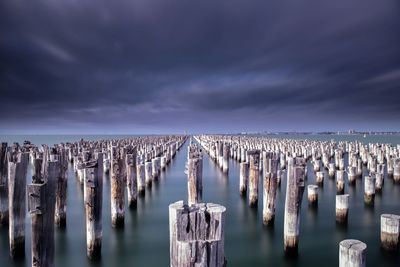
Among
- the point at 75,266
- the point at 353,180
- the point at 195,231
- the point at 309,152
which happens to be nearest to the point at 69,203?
the point at 75,266

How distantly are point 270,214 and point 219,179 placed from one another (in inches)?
427

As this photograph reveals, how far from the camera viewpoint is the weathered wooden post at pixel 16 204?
7.04 meters

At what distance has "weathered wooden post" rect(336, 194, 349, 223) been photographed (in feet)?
30.3

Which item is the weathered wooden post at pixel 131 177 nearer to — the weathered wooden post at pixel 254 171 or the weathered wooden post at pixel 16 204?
the weathered wooden post at pixel 16 204

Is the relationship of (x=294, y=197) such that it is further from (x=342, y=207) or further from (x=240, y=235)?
(x=342, y=207)

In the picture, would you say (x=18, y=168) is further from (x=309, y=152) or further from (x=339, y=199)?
(x=309, y=152)

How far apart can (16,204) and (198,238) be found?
18.9 ft

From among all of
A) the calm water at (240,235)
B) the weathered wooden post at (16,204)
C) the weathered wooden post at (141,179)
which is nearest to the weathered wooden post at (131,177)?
the calm water at (240,235)

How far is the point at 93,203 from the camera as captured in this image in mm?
6711

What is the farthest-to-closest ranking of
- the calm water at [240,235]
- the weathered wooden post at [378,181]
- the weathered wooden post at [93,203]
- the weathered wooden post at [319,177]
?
1. the weathered wooden post at [319,177]
2. the weathered wooden post at [378,181]
3. the calm water at [240,235]
4. the weathered wooden post at [93,203]

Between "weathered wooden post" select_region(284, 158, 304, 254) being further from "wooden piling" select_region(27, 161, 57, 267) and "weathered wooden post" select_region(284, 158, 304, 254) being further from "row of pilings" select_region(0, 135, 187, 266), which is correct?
"wooden piling" select_region(27, 161, 57, 267)

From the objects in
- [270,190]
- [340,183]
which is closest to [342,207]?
[270,190]

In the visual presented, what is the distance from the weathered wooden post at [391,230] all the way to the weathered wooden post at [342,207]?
7.12ft

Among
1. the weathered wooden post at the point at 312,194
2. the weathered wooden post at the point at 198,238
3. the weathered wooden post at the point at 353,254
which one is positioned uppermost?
the weathered wooden post at the point at 198,238
